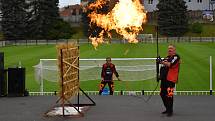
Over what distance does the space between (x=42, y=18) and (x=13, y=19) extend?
14.5ft

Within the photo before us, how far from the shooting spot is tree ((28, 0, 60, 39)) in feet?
262

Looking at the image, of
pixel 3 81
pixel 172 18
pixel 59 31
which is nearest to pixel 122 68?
pixel 3 81

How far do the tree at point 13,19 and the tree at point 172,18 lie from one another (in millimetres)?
21065

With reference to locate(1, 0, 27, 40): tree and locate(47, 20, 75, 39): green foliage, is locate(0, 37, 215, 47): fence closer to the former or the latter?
locate(1, 0, 27, 40): tree

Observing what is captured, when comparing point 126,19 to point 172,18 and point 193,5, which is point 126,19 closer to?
point 172,18

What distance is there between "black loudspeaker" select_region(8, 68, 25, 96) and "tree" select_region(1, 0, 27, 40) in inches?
2397

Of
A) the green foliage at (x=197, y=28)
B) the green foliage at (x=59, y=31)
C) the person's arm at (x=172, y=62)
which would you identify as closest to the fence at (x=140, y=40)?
the green foliage at (x=59, y=31)

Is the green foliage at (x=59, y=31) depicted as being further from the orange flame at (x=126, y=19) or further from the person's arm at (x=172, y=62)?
the person's arm at (x=172, y=62)

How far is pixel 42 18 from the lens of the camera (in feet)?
263

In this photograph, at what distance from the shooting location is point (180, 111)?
15.0 meters

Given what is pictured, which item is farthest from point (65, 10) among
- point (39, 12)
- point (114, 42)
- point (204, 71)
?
point (204, 71)

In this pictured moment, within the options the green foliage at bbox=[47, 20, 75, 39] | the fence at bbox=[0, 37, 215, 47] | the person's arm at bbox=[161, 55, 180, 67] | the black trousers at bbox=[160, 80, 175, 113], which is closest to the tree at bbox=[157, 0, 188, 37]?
the fence at bbox=[0, 37, 215, 47]

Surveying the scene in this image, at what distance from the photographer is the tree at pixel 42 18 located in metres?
80.0

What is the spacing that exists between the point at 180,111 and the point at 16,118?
185 inches
